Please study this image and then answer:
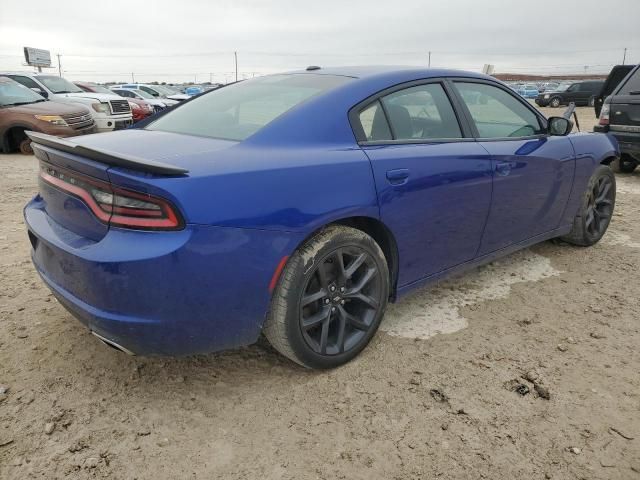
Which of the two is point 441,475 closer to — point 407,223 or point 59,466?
point 407,223

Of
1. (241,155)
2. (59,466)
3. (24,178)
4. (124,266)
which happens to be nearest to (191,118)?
(241,155)

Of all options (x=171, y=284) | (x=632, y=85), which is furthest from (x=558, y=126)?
(x=632, y=85)

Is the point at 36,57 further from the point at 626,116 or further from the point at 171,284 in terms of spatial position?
the point at 171,284

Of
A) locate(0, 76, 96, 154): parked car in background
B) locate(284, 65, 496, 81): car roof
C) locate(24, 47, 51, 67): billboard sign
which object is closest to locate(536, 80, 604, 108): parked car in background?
locate(0, 76, 96, 154): parked car in background

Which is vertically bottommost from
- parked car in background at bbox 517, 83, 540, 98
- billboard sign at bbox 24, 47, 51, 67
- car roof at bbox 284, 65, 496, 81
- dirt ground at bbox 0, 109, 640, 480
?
dirt ground at bbox 0, 109, 640, 480

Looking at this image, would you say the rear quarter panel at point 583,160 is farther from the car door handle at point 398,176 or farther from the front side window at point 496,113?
the car door handle at point 398,176

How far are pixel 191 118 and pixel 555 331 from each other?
2.47 metres

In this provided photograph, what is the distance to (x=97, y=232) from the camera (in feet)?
6.64

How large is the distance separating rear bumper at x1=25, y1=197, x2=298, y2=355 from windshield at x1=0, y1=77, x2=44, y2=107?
31.4ft

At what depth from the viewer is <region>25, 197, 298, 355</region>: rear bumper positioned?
1886mm

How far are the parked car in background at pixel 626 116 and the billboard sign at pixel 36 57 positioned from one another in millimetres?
43245

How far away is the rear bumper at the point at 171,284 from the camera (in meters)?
1.89

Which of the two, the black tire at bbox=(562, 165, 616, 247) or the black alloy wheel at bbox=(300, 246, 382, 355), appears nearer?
the black alloy wheel at bbox=(300, 246, 382, 355)

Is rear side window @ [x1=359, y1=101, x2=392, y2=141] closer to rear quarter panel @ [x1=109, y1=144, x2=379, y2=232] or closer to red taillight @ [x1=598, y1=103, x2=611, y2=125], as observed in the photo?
rear quarter panel @ [x1=109, y1=144, x2=379, y2=232]
